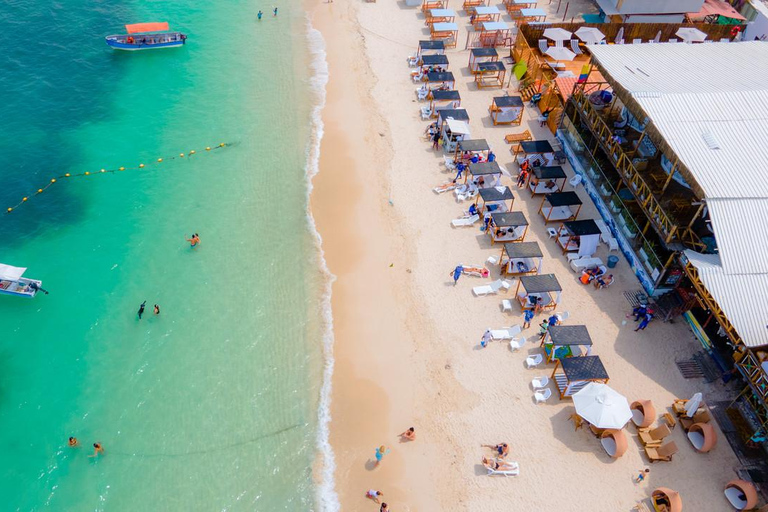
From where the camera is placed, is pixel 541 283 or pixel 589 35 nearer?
pixel 541 283

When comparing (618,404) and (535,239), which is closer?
(618,404)

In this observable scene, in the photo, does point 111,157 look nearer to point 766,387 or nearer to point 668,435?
point 668,435

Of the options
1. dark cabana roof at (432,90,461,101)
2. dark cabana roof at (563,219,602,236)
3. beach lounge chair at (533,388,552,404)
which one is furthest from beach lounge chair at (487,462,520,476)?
dark cabana roof at (432,90,461,101)

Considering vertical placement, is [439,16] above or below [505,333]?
above

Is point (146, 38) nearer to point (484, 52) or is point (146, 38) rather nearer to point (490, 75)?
point (484, 52)

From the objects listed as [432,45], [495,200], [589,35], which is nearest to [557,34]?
[589,35]

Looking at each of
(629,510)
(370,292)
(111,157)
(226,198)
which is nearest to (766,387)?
(629,510)
